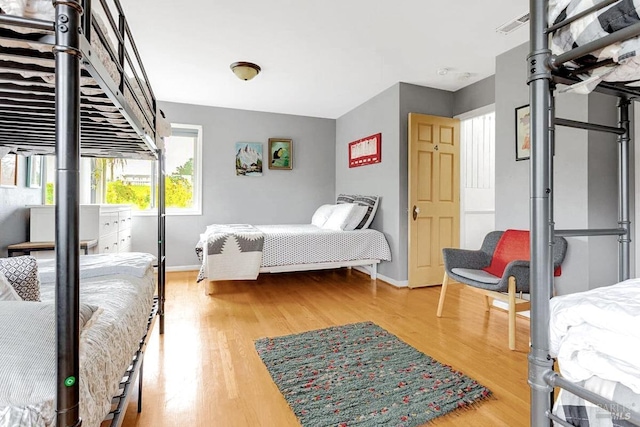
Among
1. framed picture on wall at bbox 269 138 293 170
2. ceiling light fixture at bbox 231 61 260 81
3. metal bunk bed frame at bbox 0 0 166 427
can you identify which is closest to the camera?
metal bunk bed frame at bbox 0 0 166 427

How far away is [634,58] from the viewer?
2.51 feet

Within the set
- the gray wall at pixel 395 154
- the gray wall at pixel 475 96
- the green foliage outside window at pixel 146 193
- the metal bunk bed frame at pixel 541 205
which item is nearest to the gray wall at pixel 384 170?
the gray wall at pixel 395 154

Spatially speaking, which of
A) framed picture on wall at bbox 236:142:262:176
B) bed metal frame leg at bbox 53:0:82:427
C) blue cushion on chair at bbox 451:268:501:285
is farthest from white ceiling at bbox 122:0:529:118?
bed metal frame leg at bbox 53:0:82:427

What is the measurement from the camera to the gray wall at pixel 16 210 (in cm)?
271

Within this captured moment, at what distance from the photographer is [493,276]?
261cm

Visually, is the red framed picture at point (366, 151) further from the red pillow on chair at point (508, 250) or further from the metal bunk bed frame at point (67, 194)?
the metal bunk bed frame at point (67, 194)

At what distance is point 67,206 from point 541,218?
3.39 feet

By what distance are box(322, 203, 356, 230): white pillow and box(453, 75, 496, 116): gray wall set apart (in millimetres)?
1803

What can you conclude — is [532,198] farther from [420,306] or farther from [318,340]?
[420,306]

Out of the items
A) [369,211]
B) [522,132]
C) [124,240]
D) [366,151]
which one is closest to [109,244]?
[124,240]

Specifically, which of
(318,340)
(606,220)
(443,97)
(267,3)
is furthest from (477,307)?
(267,3)

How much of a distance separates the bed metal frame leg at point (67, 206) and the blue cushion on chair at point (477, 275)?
2.49 m

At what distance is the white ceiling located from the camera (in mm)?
2383

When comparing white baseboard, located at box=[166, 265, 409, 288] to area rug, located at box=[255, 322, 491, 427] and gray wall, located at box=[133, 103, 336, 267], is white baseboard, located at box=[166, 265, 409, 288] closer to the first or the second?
gray wall, located at box=[133, 103, 336, 267]
